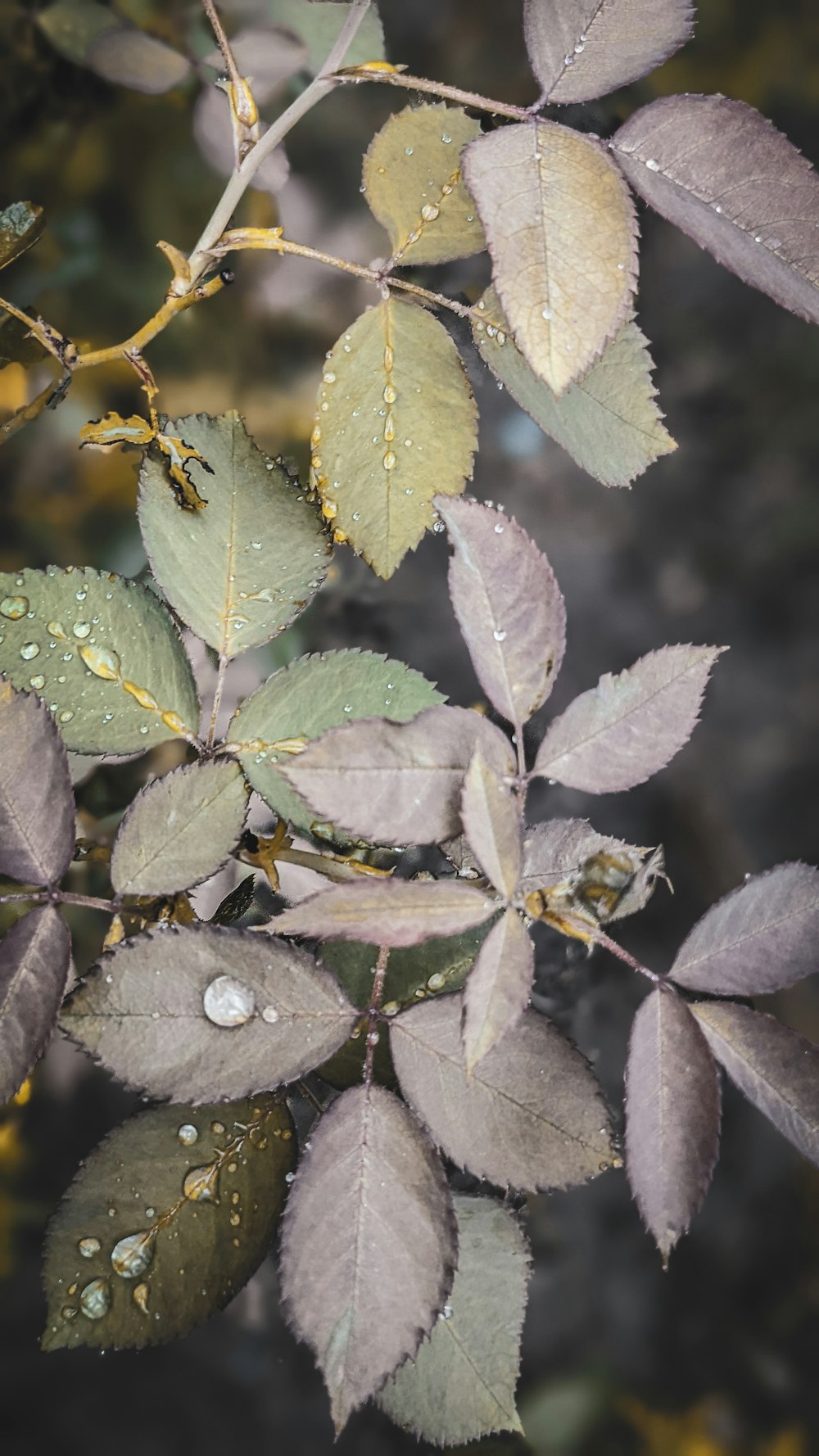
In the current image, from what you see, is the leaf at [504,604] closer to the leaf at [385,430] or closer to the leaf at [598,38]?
the leaf at [385,430]

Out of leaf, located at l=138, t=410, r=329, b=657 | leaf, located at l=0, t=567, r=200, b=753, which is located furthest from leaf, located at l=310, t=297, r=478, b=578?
leaf, located at l=0, t=567, r=200, b=753

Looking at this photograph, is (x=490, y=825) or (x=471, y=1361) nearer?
(x=490, y=825)

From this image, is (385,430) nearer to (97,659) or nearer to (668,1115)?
(97,659)

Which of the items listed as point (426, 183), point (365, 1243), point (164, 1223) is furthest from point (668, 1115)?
point (426, 183)

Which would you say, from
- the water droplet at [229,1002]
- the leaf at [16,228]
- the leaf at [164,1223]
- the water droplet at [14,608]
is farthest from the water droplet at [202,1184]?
the leaf at [16,228]

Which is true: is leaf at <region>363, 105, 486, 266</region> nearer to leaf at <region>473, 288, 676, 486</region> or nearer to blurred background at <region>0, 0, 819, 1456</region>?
leaf at <region>473, 288, 676, 486</region>

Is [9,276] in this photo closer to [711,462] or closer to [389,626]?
[389,626]
